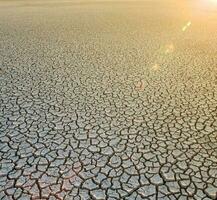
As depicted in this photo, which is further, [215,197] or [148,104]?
[148,104]

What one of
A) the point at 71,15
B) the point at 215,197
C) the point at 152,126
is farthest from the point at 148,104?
the point at 71,15

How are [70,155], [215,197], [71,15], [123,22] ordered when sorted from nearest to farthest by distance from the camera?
1. [215,197]
2. [70,155]
3. [123,22]
4. [71,15]

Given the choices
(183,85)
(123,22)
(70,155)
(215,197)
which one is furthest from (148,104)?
(123,22)

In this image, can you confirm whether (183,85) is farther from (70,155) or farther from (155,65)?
(70,155)

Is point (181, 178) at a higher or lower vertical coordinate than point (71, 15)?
lower

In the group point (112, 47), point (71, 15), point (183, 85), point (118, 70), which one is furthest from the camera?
point (71, 15)

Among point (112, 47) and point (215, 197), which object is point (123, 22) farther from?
point (215, 197)
